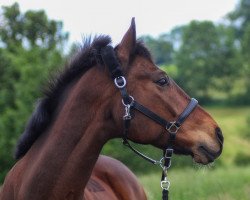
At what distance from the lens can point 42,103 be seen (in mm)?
4234

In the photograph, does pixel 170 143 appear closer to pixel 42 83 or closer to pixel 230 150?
pixel 42 83

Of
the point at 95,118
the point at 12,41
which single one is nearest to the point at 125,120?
the point at 95,118

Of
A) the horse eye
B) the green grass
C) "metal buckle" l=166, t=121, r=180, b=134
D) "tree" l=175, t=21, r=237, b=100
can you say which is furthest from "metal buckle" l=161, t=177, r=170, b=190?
"tree" l=175, t=21, r=237, b=100

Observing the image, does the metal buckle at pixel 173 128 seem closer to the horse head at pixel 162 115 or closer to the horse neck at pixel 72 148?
the horse head at pixel 162 115

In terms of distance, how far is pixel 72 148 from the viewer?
13.2 feet

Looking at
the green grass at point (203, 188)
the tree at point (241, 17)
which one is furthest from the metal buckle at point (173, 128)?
the tree at point (241, 17)

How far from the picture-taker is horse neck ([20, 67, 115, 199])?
157 inches

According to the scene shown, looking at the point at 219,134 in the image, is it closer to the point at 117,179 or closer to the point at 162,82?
the point at 162,82

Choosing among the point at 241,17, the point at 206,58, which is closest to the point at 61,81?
the point at 206,58

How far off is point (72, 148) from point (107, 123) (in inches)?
12.4

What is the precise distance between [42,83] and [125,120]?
85 cm

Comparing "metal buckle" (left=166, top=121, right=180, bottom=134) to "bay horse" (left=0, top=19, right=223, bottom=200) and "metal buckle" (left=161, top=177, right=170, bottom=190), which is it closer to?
"bay horse" (left=0, top=19, right=223, bottom=200)

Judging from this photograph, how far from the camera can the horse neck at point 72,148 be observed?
3988 mm

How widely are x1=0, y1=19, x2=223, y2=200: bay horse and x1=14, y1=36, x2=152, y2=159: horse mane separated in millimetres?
18
